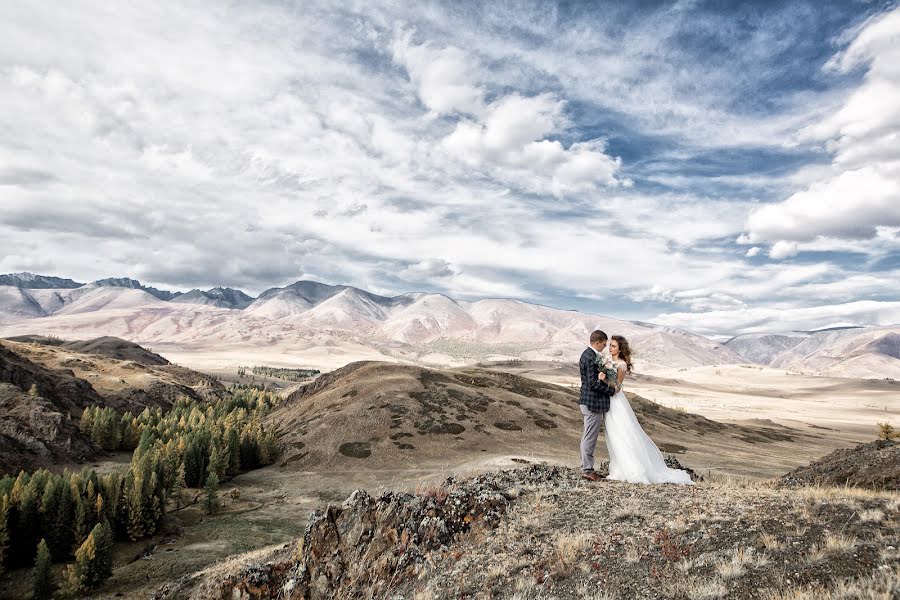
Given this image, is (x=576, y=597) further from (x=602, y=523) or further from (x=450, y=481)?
(x=450, y=481)

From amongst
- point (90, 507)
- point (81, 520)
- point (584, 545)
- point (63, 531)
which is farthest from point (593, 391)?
point (63, 531)

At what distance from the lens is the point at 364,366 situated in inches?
3287

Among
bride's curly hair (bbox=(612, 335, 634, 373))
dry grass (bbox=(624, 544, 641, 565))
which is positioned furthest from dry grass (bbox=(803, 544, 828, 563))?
bride's curly hair (bbox=(612, 335, 634, 373))

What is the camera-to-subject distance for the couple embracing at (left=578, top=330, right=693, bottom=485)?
578 inches

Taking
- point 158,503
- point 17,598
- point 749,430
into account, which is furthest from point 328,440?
point 749,430

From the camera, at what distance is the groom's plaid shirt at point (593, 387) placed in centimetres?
1477

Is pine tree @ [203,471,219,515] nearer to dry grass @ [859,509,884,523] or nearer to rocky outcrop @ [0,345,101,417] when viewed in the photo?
dry grass @ [859,509,884,523]

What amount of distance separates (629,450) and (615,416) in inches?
51.5

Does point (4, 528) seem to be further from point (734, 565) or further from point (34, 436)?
point (734, 565)

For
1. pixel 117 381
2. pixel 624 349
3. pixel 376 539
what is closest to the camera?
pixel 376 539

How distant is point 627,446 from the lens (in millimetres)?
15203

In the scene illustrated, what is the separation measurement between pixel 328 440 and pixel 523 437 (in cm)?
2284

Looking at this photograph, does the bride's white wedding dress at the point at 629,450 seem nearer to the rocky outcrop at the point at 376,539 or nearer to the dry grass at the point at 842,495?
the rocky outcrop at the point at 376,539

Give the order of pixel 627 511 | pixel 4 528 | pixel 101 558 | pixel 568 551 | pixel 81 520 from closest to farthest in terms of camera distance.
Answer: pixel 568 551 < pixel 627 511 < pixel 101 558 < pixel 4 528 < pixel 81 520
